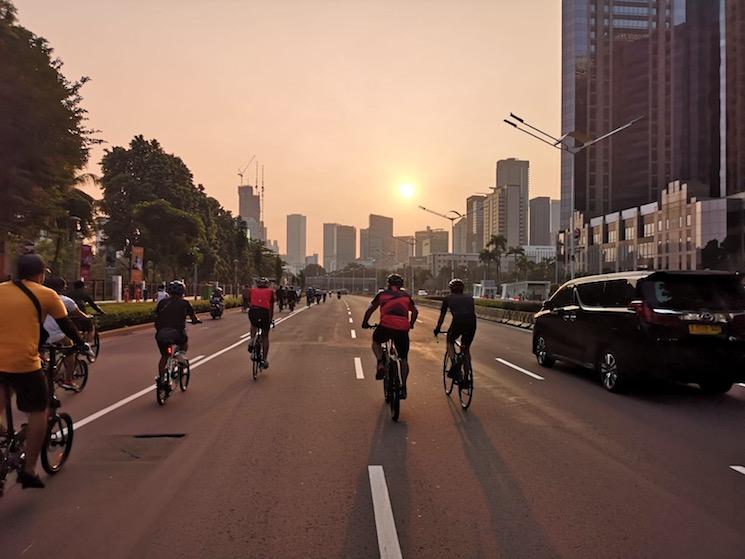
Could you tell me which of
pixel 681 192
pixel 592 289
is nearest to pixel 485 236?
pixel 681 192

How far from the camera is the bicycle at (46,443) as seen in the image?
4637 mm

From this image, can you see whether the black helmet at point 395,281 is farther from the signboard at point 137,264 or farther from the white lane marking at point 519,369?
the signboard at point 137,264

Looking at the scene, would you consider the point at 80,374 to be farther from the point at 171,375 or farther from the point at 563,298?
the point at 563,298

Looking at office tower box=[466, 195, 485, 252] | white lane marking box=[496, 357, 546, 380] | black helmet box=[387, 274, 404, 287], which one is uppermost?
office tower box=[466, 195, 485, 252]

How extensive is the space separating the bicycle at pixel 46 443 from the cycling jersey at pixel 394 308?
13.0 ft

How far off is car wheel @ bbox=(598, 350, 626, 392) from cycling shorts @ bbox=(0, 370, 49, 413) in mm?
8020

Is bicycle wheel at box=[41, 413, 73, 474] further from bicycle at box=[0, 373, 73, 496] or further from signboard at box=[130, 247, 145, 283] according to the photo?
signboard at box=[130, 247, 145, 283]

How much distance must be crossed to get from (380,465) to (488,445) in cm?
142

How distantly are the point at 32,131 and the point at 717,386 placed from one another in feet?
56.0

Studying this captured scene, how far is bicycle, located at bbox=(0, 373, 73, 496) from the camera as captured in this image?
4.64 meters

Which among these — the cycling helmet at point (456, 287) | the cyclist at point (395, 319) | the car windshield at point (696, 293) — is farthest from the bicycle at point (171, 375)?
the car windshield at point (696, 293)

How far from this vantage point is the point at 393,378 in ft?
25.1

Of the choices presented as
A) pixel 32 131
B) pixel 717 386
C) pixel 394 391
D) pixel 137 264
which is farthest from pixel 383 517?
pixel 137 264

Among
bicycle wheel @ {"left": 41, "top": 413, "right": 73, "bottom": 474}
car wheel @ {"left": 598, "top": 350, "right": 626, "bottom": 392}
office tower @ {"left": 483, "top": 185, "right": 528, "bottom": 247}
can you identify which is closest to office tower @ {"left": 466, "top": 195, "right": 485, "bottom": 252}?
office tower @ {"left": 483, "top": 185, "right": 528, "bottom": 247}
